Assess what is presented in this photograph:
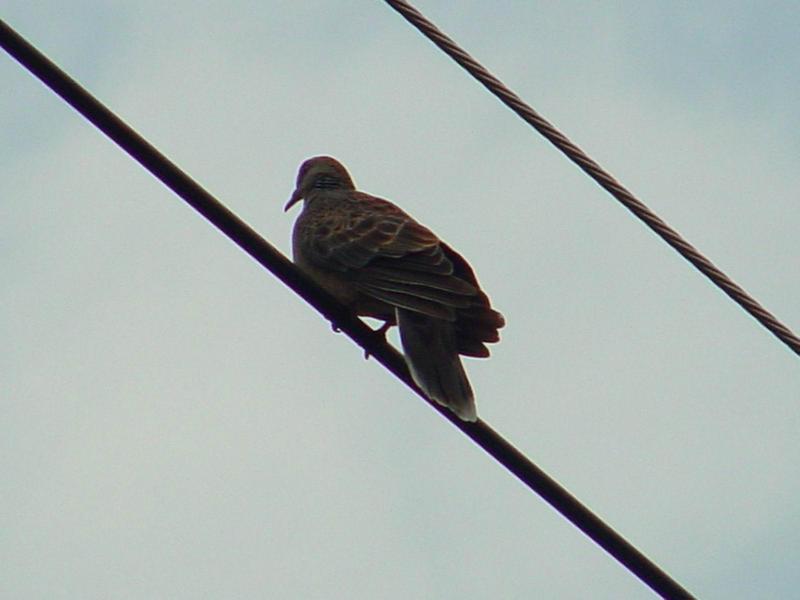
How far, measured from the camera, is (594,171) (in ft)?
14.5

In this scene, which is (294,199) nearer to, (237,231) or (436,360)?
(436,360)

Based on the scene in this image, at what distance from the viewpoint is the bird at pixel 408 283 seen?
5.55 metres

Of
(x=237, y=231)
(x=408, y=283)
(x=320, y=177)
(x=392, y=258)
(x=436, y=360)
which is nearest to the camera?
(x=237, y=231)

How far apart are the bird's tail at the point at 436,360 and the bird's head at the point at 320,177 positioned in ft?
8.44

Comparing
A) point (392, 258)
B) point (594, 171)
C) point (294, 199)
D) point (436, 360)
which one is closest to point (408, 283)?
point (392, 258)

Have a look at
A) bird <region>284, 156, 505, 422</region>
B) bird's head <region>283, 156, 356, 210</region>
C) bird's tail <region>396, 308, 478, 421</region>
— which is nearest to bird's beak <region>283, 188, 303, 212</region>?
bird's head <region>283, 156, 356, 210</region>

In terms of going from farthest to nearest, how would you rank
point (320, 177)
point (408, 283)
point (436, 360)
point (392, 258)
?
point (320, 177)
point (392, 258)
point (408, 283)
point (436, 360)

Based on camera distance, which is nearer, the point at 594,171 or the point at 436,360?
the point at 594,171

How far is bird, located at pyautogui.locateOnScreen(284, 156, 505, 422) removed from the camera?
218 inches

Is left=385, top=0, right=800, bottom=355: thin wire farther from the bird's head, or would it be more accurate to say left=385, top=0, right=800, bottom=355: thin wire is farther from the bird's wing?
the bird's head

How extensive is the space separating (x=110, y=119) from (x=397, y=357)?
175 cm

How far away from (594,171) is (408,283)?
5.70 ft

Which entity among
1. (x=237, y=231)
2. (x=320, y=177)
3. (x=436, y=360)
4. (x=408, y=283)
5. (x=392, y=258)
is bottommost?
(x=237, y=231)

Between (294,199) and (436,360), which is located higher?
(294,199)
